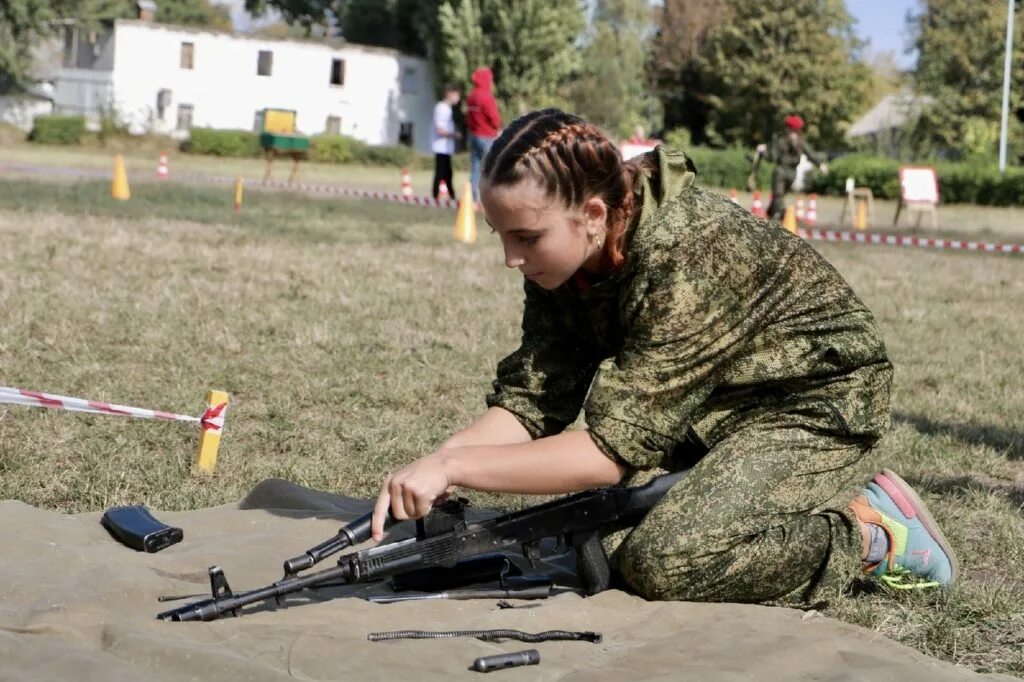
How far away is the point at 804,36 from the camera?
2466 inches

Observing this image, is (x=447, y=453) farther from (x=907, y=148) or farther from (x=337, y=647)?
(x=907, y=148)

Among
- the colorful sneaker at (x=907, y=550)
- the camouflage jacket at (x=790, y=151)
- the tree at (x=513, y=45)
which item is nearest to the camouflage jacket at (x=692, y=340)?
the colorful sneaker at (x=907, y=550)

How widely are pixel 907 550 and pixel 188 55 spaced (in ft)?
195

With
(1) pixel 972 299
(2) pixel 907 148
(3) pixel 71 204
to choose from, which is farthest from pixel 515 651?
(2) pixel 907 148

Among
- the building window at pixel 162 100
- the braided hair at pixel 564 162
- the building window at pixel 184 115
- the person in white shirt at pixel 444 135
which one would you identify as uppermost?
the building window at pixel 162 100

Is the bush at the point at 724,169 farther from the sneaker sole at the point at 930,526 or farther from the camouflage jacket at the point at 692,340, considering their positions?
the camouflage jacket at the point at 692,340

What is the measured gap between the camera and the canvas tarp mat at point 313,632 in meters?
3.14

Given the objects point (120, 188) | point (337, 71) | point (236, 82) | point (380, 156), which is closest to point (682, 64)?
point (337, 71)

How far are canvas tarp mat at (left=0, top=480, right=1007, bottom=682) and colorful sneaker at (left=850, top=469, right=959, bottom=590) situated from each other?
504 millimetres

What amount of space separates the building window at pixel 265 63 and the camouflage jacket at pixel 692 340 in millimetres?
59411

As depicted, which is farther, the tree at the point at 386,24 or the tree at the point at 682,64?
the tree at the point at 682,64

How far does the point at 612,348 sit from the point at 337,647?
4.41 ft

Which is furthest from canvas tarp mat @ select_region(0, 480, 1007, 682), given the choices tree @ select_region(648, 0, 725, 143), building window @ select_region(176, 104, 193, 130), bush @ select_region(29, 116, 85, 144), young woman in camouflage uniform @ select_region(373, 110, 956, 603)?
tree @ select_region(648, 0, 725, 143)

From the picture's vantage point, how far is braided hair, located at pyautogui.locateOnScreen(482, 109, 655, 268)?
3.50 m
